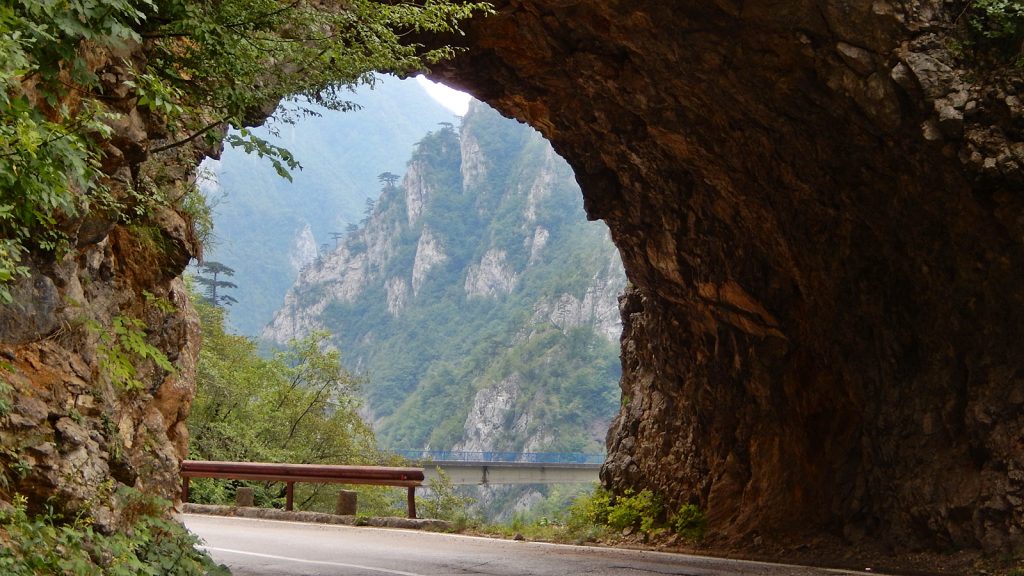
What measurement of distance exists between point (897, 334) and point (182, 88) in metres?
9.92

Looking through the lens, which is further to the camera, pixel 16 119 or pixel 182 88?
pixel 182 88

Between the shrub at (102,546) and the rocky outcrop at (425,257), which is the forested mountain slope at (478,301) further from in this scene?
the shrub at (102,546)

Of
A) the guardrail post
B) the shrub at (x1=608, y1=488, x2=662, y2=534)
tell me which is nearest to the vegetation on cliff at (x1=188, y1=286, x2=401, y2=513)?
the guardrail post

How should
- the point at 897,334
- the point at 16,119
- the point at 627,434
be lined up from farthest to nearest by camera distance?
the point at 627,434, the point at 897,334, the point at 16,119

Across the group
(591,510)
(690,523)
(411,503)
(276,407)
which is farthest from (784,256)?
(276,407)

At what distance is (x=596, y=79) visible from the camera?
13.7 meters

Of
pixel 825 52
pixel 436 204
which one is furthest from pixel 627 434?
pixel 436 204

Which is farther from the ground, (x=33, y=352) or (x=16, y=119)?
(x=16, y=119)

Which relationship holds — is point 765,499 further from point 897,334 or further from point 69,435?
point 69,435

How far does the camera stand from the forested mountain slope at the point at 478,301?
10506 centimetres

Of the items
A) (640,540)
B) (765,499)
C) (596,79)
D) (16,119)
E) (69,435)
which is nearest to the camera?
(16,119)

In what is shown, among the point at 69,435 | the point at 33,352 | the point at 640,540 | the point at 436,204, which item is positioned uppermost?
the point at 436,204

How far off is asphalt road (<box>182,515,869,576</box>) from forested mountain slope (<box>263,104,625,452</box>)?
8694 cm

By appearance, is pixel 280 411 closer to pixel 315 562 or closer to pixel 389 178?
pixel 315 562
